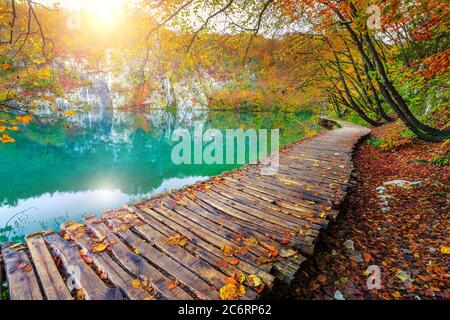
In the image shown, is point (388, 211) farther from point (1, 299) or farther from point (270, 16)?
point (270, 16)

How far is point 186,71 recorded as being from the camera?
5.36 meters

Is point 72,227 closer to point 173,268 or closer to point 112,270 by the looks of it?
point 112,270

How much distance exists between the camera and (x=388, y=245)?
365 cm

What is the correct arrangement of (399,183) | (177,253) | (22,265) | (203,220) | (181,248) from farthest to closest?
(399,183) < (203,220) < (181,248) < (177,253) < (22,265)

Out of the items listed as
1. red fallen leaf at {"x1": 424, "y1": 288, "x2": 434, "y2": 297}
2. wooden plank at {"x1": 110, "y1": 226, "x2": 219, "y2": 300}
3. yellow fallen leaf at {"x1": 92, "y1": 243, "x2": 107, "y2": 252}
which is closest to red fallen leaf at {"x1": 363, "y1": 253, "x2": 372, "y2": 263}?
red fallen leaf at {"x1": 424, "y1": 288, "x2": 434, "y2": 297}

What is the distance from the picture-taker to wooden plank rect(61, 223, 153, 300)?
7.55 ft

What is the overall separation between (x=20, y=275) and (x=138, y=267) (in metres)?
1.28

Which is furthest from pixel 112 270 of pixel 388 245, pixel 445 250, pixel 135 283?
pixel 445 250

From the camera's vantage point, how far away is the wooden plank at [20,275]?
2248mm

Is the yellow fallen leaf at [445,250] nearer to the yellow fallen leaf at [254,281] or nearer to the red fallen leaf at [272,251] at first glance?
the red fallen leaf at [272,251]

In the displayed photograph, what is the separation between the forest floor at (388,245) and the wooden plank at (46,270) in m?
2.40

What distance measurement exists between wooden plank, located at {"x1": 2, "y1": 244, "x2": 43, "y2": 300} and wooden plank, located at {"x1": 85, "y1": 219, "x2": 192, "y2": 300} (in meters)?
0.80

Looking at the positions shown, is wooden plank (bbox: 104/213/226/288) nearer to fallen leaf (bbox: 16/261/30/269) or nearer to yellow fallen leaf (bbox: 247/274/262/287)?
yellow fallen leaf (bbox: 247/274/262/287)
